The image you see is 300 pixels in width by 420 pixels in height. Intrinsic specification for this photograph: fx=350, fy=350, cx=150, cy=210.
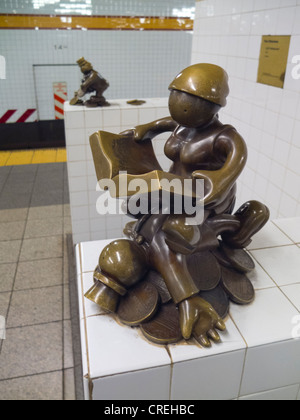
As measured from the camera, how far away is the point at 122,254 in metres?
0.97

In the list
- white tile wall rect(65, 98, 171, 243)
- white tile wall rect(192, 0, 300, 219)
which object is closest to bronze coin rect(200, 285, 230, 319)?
white tile wall rect(192, 0, 300, 219)

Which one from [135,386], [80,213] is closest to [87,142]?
[80,213]

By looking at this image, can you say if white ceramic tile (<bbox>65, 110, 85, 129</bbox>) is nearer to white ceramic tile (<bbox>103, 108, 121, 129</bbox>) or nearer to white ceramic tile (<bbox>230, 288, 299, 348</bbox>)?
white ceramic tile (<bbox>103, 108, 121, 129</bbox>)

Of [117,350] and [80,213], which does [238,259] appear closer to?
[117,350]

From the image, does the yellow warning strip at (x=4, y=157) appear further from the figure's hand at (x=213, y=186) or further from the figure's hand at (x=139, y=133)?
the figure's hand at (x=213, y=186)

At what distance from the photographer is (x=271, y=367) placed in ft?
3.31

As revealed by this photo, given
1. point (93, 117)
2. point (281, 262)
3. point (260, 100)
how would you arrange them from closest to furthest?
point (281, 262) → point (260, 100) → point (93, 117)

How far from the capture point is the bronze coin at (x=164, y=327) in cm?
94

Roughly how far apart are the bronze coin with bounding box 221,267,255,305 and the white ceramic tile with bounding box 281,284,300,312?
0.40 ft

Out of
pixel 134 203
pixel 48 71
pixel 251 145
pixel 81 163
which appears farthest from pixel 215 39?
pixel 48 71

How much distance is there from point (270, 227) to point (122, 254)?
0.77m

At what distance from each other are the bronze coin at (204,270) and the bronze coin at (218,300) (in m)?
0.02

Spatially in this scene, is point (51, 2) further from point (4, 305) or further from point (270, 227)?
point (270, 227)

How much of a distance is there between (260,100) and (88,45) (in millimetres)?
3092
